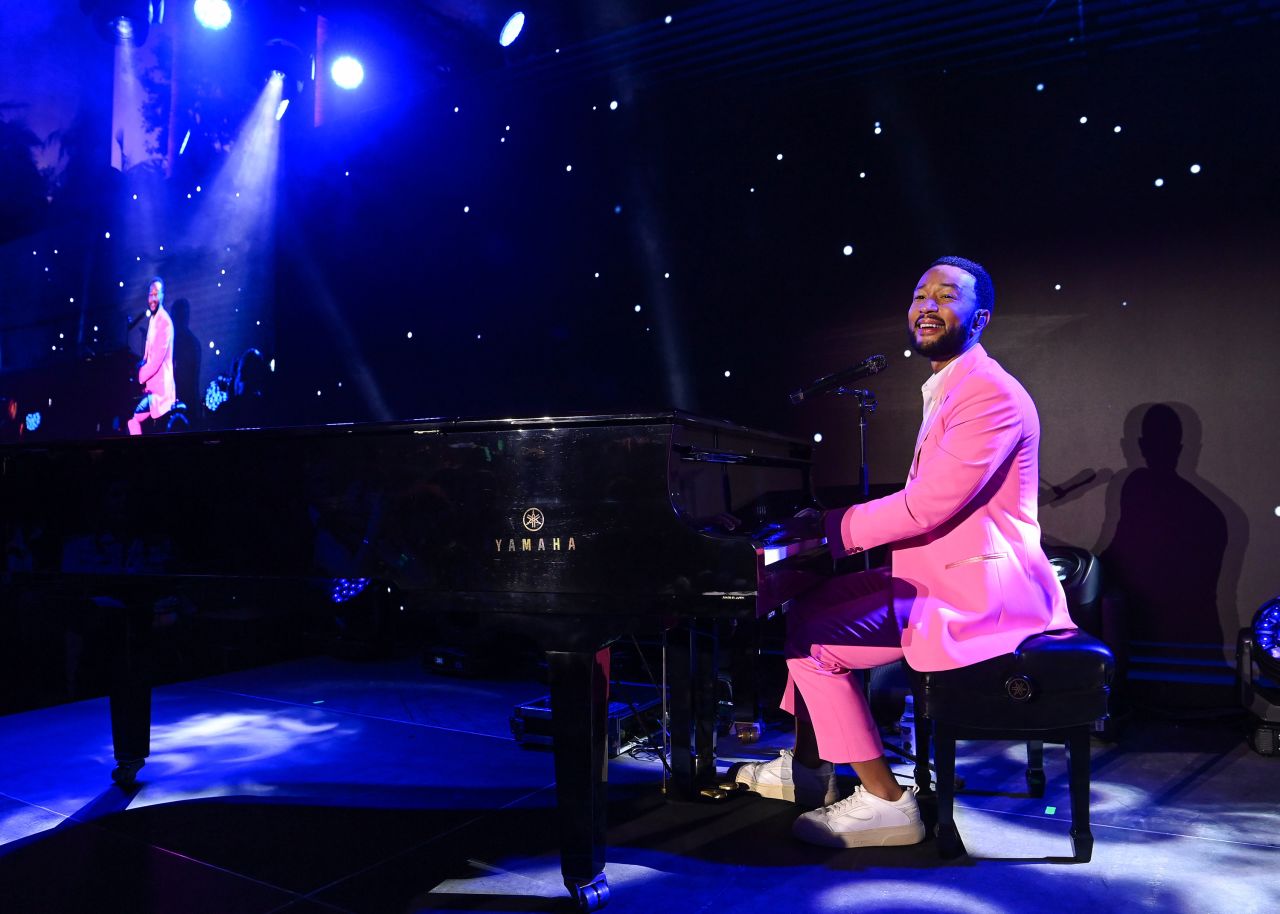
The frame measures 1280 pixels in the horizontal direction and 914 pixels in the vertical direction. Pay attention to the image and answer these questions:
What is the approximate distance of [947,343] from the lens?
2.33 meters

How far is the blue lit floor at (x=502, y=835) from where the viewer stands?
6.52ft

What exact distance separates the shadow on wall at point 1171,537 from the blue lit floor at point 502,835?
0.45 m

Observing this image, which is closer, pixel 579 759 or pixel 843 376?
pixel 579 759

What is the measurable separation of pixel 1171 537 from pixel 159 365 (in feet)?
23.5

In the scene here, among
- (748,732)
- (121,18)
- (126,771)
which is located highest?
(121,18)

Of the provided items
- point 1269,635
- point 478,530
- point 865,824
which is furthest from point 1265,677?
point 478,530

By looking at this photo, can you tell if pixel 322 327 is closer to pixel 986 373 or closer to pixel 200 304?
pixel 200 304

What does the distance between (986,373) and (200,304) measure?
644cm

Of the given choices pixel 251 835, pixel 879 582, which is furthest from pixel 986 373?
pixel 251 835

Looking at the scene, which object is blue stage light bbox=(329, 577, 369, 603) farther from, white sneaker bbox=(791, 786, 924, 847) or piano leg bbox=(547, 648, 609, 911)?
white sneaker bbox=(791, 786, 924, 847)

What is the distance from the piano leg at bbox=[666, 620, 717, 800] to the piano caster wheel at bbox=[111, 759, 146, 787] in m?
1.82

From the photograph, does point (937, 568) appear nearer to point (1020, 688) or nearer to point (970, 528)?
point (970, 528)

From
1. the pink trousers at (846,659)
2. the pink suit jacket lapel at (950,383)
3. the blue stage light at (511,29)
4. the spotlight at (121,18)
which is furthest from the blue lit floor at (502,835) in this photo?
the spotlight at (121,18)

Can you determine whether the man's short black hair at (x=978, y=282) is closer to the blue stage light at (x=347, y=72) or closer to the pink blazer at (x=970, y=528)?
the pink blazer at (x=970, y=528)
